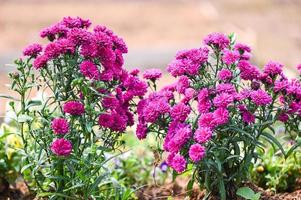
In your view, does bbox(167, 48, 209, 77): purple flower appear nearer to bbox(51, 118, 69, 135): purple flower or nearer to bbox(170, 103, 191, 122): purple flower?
bbox(170, 103, 191, 122): purple flower

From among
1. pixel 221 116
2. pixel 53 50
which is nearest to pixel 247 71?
pixel 221 116

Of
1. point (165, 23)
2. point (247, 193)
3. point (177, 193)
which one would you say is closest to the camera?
point (247, 193)

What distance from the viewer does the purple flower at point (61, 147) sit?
289cm

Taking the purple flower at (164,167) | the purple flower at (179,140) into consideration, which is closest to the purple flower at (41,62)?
the purple flower at (179,140)

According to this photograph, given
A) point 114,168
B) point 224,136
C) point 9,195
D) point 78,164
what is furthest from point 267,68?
point 9,195

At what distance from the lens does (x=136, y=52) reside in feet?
32.9

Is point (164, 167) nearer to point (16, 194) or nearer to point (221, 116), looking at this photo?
point (16, 194)

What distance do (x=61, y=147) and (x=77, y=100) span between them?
26 centimetres

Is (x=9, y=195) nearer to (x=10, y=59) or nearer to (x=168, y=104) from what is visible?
(x=168, y=104)

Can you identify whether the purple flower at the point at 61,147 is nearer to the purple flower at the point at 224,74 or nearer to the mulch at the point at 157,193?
the purple flower at the point at 224,74

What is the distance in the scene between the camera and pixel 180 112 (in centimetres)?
302

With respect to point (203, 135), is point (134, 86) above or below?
above

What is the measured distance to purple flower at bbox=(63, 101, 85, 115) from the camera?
114 inches

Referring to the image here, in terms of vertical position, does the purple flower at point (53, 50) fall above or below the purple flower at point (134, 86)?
above
